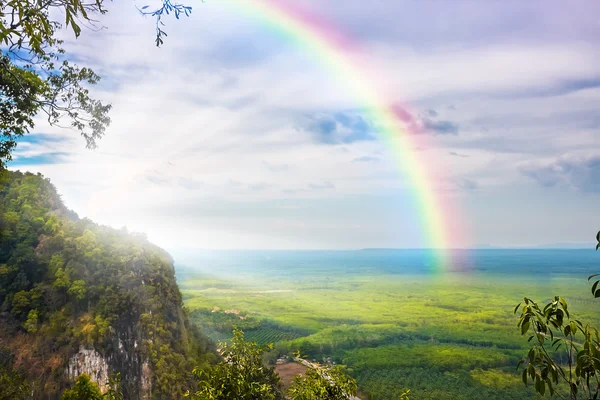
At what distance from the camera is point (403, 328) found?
10575cm

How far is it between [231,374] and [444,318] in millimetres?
125473

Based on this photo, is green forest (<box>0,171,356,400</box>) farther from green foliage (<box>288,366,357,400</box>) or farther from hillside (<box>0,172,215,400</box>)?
green foliage (<box>288,366,357,400</box>)

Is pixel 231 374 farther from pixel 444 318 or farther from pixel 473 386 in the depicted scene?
pixel 444 318

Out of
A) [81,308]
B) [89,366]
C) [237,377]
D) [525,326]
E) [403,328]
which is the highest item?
[525,326]

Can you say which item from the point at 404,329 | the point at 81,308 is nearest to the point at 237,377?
the point at 81,308

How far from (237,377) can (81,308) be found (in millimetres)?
24173

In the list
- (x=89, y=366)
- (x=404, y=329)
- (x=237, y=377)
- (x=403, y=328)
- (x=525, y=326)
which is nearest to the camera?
(x=525, y=326)

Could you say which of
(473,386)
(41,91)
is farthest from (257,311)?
(41,91)

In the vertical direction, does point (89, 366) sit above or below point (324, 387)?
below

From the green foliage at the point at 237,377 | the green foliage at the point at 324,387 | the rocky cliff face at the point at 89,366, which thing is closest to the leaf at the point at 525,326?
the green foliage at the point at 324,387

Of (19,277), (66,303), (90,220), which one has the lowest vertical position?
(66,303)

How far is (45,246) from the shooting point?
89.8 feet

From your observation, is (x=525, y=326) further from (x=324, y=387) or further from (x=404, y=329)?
(x=404, y=329)

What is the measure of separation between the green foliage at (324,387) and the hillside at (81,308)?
22.1 meters
